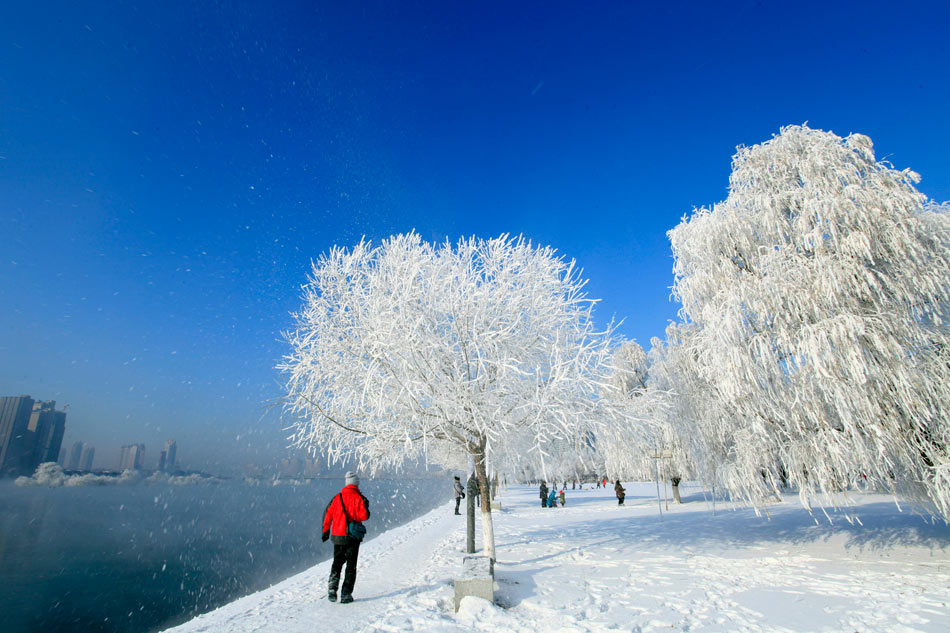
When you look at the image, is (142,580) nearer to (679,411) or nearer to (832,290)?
(679,411)

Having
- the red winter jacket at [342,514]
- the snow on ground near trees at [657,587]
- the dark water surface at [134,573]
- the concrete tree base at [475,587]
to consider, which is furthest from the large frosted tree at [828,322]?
the dark water surface at [134,573]

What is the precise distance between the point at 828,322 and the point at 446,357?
726 centimetres

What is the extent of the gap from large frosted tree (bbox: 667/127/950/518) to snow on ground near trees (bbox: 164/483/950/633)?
5.76 feet

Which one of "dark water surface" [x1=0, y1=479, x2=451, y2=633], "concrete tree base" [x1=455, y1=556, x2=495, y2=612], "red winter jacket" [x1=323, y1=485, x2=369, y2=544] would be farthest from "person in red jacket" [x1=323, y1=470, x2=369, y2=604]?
"dark water surface" [x1=0, y1=479, x2=451, y2=633]

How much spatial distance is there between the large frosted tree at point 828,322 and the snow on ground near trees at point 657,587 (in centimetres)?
176

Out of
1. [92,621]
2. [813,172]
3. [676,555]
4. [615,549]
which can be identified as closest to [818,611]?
[676,555]

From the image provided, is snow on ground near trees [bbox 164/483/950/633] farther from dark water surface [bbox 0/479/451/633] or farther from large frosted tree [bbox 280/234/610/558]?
dark water surface [bbox 0/479/451/633]

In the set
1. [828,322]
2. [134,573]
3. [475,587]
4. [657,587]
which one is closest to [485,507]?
[475,587]

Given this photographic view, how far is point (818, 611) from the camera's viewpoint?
5918mm

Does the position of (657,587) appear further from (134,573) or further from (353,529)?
(134,573)

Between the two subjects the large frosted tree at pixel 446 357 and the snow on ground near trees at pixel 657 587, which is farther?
the large frosted tree at pixel 446 357

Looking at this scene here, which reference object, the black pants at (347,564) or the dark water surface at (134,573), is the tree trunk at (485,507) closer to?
the black pants at (347,564)

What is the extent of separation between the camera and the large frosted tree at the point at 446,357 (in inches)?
302

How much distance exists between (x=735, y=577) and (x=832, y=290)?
5.73 metres
